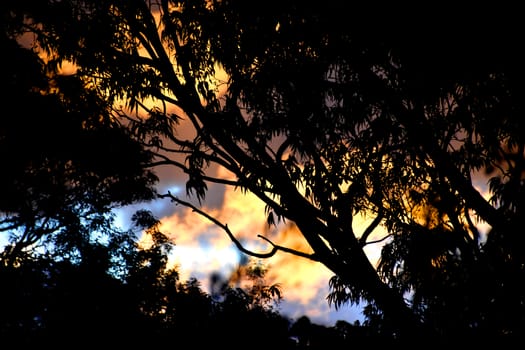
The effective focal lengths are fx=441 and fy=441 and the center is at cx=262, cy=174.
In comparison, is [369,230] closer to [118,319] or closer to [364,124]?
[364,124]

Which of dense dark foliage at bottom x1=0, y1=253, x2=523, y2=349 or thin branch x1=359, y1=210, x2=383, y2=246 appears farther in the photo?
dense dark foliage at bottom x1=0, y1=253, x2=523, y2=349

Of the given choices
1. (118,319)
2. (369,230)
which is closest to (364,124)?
(369,230)

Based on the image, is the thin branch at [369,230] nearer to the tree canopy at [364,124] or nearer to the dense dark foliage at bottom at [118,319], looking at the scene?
the tree canopy at [364,124]

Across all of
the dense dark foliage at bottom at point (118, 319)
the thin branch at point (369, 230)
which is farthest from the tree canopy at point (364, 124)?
the dense dark foliage at bottom at point (118, 319)

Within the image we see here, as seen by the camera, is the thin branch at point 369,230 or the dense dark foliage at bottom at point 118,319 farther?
the dense dark foliage at bottom at point 118,319

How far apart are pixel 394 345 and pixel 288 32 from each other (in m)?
4.00

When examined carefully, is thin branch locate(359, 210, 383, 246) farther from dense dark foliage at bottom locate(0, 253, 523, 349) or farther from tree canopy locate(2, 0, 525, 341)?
dense dark foliage at bottom locate(0, 253, 523, 349)

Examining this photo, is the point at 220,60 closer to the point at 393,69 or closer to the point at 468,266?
the point at 393,69

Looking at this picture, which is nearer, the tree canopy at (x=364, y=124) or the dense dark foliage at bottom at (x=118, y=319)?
the tree canopy at (x=364, y=124)

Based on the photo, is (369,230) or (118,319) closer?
(369,230)

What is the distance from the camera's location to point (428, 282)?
17.6 ft

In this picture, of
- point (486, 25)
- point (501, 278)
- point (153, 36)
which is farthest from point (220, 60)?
point (501, 278)

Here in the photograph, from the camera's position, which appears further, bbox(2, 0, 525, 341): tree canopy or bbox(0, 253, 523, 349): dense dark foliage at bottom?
bbox(0, 253, 523, 349): dense dark foliage at bottom

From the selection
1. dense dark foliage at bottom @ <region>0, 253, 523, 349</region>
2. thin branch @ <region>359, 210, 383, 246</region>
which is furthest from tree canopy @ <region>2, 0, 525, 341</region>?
dense dark foliage at bottom @ <region>0, 253, 523, 349</region>
